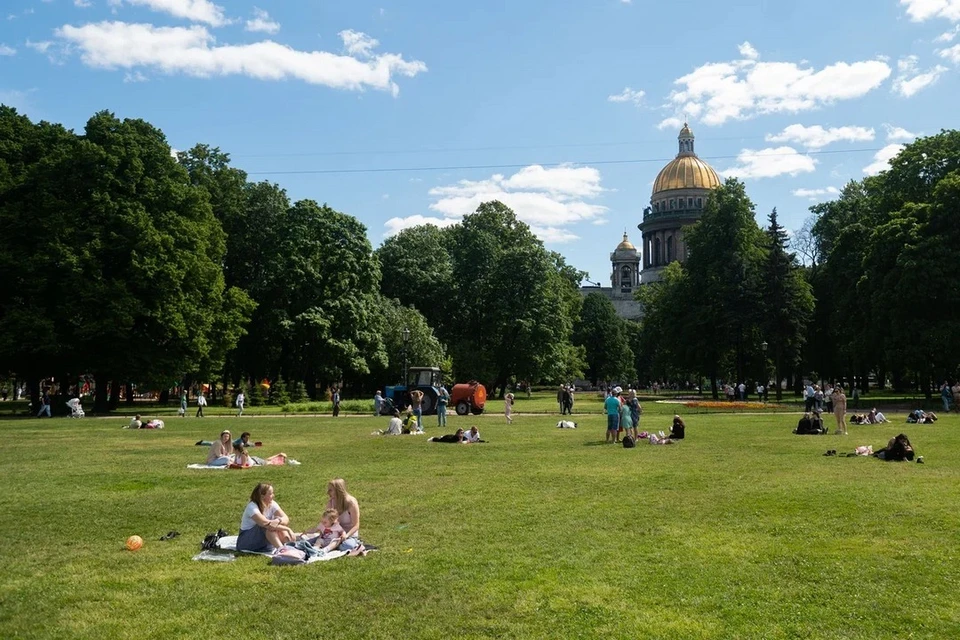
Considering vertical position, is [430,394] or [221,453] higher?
[430,394]

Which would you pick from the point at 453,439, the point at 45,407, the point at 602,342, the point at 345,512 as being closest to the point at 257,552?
the point at 345,512

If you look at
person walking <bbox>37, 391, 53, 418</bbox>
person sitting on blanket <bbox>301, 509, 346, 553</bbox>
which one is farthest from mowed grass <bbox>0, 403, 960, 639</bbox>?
person walking <bbox>37, 391, 53, 418</bbox>

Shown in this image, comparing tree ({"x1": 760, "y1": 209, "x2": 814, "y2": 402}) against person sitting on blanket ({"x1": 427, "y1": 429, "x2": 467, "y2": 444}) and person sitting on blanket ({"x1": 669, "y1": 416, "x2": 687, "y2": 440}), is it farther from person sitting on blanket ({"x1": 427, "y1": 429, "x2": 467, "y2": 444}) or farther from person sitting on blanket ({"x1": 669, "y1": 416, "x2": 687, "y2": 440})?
person sitting on blanket ({"x1": 427, "y1": 429, "x2": 467, "y2": 444})

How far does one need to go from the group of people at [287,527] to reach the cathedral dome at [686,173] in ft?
512

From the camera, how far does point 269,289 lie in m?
58.0

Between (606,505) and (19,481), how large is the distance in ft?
36.8

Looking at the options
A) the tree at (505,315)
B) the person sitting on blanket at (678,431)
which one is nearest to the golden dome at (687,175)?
the tree at (505,315)

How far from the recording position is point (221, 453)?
19.2m

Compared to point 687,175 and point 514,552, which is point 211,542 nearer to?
point 514,552

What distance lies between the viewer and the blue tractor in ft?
131

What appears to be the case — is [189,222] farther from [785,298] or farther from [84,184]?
[785,298]

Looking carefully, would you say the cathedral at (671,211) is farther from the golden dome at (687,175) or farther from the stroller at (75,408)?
the stroller at (75,408)

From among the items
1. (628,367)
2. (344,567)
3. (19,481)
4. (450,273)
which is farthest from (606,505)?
(628,367)

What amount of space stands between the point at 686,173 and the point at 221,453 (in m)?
152
